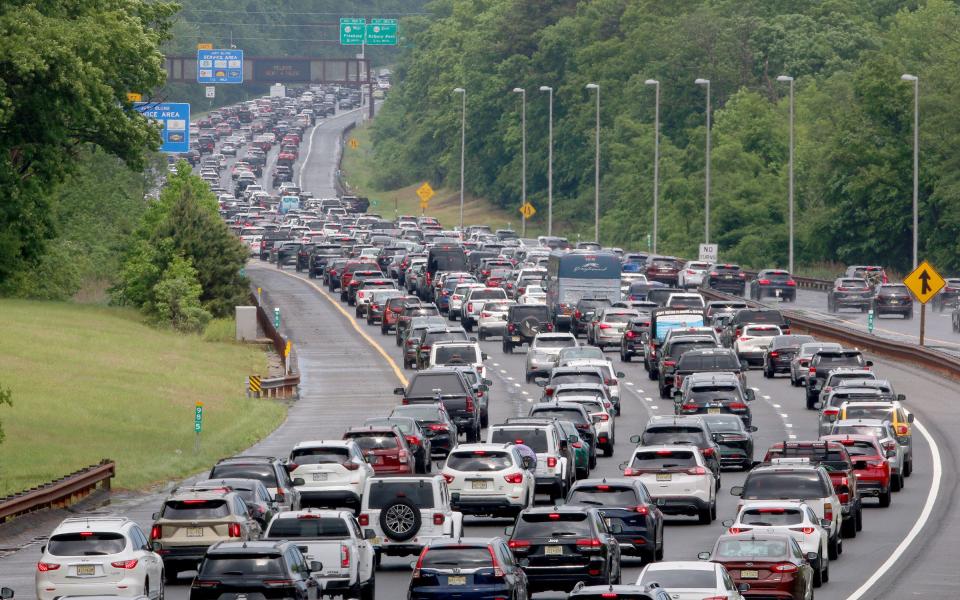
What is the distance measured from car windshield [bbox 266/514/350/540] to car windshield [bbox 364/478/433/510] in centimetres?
332

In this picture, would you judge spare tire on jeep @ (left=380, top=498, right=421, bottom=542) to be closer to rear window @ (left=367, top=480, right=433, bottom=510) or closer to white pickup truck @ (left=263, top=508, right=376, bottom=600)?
rear window @ (left=367, top=480, right=433, bottom=510)

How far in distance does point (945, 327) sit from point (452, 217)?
101124 mm

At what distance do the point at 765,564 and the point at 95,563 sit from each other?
854cm

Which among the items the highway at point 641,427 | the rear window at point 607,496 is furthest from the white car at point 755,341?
the rear window at point 607,496

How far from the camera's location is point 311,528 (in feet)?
88.4

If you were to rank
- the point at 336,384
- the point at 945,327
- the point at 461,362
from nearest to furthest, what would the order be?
the point at 461,362 < the point at 336,384 < the point at 945,327

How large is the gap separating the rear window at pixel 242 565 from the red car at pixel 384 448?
1431 cm

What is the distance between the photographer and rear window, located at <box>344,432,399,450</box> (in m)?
38.9

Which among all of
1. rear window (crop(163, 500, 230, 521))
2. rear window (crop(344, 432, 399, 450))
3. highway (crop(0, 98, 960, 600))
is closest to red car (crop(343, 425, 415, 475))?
rear window (crop(344, 432, 399, 450))

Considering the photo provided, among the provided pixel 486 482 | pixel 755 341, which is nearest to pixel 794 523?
pixel 486 482

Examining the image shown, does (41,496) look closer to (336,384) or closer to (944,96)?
(336,384)

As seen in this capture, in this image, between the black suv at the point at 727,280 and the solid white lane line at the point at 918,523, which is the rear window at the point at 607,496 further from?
the black suv at the point at 727,280

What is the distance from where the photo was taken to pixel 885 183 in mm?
119000

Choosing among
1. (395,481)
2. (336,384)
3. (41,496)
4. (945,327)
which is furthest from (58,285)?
(395,481)
